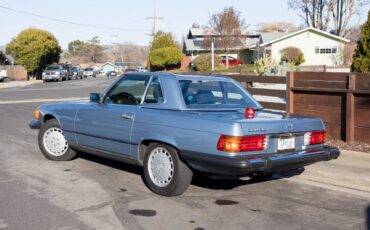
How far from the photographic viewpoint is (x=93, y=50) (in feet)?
484

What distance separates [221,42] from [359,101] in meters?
45.7

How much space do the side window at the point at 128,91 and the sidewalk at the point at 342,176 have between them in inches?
98.4

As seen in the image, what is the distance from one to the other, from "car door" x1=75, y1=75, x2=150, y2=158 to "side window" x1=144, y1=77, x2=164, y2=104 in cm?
12

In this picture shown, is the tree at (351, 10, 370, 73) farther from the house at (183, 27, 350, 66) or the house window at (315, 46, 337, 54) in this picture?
the house window at (315, 46, 337, 54)

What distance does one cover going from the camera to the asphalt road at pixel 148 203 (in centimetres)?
521

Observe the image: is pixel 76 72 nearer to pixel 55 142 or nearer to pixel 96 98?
pixel 55 142

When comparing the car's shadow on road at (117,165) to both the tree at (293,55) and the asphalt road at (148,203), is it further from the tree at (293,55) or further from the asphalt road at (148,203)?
the tree at (293,55)

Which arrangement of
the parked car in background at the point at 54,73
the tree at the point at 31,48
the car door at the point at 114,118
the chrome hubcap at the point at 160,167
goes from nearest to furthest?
the chrome hubcap at the point at 160,167
the car door at the point at 114,118
the parked car in background at the point at 54,73
the tree at the point at 31,48

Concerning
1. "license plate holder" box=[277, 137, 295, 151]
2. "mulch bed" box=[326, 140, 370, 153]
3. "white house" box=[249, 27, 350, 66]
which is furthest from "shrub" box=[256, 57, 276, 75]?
"white house" box=[249, 27, 350, 66]

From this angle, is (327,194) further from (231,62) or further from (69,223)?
(231,62)

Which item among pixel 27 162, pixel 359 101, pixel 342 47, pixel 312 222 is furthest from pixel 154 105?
pixel 342 47

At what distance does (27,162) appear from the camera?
323 inches

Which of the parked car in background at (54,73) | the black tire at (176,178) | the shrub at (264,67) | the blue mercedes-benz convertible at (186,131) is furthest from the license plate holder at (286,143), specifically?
the parked car in background at (54,73)

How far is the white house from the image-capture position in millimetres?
48537
